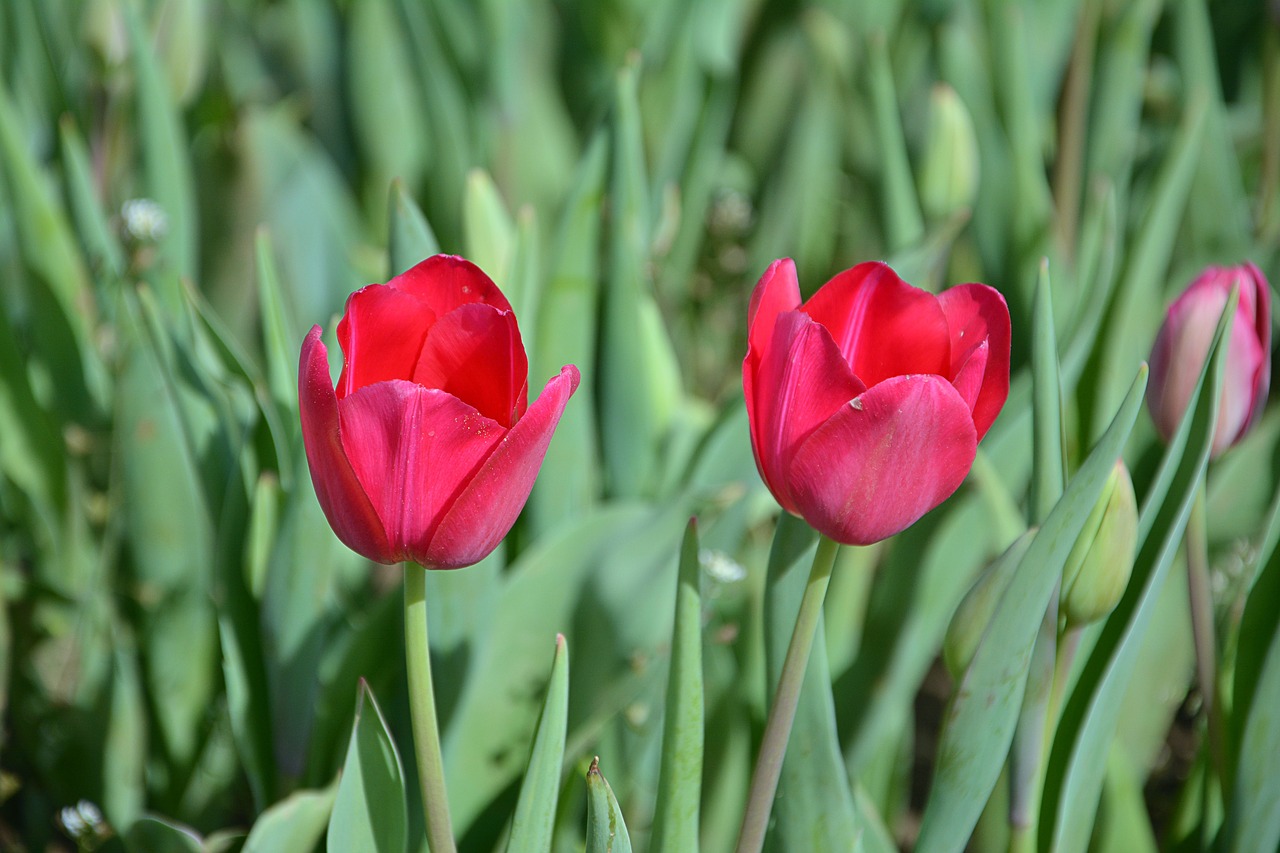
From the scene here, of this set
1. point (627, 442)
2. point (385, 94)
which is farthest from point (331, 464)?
point (385, 94)

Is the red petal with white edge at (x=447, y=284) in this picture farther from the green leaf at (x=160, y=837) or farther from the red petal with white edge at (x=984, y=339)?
the green leaf at (x=160, y=837)

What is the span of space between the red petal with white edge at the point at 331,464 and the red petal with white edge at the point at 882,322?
0.60 ft

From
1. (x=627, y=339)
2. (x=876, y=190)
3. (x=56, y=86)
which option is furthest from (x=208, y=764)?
(x=876, y=190)

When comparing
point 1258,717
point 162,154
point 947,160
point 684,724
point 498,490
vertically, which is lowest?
point 1258,717

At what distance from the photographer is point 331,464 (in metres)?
0.37

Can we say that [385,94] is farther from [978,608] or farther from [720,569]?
[978,608]

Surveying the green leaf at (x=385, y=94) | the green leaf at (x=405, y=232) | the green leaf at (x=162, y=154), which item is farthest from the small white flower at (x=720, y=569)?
the green leaf at (x=385, y=94)

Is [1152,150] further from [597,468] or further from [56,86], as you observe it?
[56,86]

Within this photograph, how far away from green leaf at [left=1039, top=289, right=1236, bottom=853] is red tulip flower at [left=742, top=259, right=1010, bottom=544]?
0.17 m

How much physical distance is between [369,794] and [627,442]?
0.41 m

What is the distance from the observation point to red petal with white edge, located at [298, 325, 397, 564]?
0.35 m

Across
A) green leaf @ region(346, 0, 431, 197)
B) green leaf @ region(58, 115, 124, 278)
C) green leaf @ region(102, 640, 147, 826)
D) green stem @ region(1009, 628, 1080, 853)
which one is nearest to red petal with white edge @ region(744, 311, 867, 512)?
green stem @ region(1009, 628, 1080, 853)

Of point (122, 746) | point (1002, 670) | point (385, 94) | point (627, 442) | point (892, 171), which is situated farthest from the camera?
point (385, 94)

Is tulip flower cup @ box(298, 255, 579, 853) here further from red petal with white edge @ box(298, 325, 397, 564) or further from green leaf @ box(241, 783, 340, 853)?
green leaf @ box(241, 783, 340, 853)
